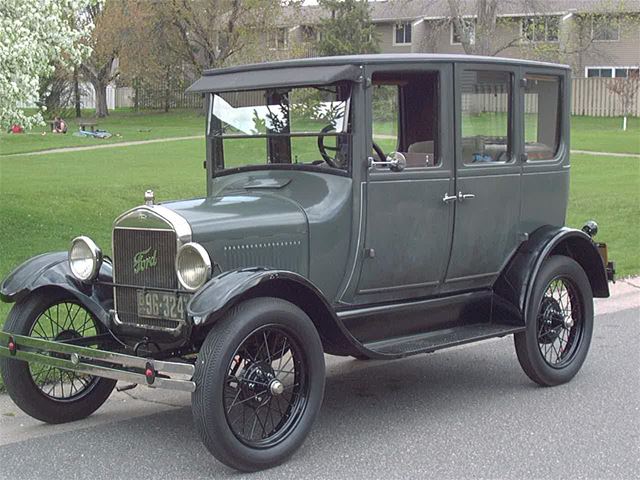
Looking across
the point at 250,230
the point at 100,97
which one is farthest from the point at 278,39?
the point at 250,230

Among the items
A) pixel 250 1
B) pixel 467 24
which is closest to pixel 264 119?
pixel 467 24

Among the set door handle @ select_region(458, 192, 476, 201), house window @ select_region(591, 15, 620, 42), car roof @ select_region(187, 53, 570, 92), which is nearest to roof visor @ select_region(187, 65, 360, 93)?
car roof @ select_region(187, 53, 570, 92)

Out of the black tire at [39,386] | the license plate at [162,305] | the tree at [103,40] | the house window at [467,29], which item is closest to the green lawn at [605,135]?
the house window at [467,29]

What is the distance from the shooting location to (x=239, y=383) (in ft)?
16.2

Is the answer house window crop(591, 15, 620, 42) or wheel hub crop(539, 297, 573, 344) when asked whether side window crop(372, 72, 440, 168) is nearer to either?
wheel hub crop(539, 297, 573, 344)

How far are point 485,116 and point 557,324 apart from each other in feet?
4.89

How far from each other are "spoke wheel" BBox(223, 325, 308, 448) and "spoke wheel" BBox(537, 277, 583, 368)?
206 centimetres

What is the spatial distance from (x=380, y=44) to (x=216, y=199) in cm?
4722

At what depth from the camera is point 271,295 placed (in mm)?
5188

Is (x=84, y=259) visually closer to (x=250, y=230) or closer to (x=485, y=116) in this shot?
(x=250, y=230)

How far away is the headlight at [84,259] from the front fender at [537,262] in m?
2.62

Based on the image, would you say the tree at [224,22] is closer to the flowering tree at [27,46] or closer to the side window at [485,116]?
the flowering tree at [27,46]

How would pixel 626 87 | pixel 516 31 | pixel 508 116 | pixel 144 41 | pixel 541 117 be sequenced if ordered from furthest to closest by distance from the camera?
1. pixel 516 31
2. pixel 144 41
3. pixel 626 87
4. pixel 541 117
5. pixel 508 116

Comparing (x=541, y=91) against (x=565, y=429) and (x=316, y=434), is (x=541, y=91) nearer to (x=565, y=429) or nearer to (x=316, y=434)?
(x=565, y=429)
